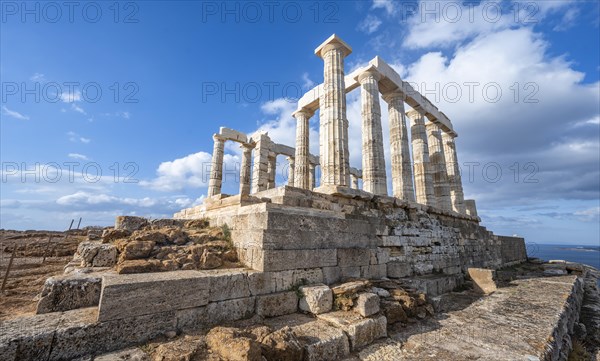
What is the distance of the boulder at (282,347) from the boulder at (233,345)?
0.55 feet

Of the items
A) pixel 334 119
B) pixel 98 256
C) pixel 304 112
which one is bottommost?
pixel 98 256

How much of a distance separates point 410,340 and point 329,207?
3688mm

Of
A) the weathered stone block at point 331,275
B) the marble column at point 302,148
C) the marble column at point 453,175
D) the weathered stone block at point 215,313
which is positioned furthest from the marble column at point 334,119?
the marble column at point 453,175

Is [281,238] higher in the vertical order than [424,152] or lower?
lower

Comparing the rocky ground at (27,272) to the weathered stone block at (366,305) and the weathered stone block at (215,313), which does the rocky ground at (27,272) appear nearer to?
the weathered stone block at (215,313)

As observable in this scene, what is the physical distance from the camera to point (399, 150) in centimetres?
1220

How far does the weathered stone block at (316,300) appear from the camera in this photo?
4.28 metres

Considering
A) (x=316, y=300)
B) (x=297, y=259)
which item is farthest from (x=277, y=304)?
(x=297, y=259)

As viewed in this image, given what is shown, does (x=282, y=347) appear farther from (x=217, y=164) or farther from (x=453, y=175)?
(x=453, y=175)

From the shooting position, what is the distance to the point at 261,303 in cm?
407

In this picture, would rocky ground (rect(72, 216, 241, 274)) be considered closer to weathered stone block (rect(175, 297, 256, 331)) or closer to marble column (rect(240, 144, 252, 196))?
weathered stone block (rect(175, 297, 256, 331))

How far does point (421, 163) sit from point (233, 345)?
523 inches

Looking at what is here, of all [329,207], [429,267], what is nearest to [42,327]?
[329,207]

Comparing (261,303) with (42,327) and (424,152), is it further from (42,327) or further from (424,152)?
(424,152)
